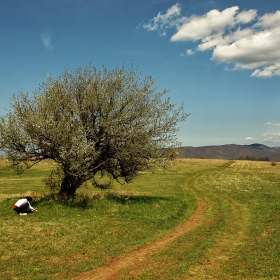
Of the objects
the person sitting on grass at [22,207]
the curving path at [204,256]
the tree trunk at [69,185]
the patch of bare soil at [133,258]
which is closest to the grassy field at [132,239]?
the curving path at [204,256]

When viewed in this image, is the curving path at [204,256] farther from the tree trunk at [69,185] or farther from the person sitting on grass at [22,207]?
the person sitting on grass at [22,207]

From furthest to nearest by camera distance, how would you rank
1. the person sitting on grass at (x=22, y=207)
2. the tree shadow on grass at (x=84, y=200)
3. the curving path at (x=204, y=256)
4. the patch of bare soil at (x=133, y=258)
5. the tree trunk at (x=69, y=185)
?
1. the tree trunk at (x=69, y=185)
2. the tree shadow on grass at (x=84, y=200)
3. the person sitting on grass at (x=22, y=207)
4. the curving path at (x=204, y=256)
5. the patch of bare soil at (x=133, y=258)

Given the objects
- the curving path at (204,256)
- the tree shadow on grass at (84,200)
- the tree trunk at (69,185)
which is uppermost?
the tree trunk at (69,185)

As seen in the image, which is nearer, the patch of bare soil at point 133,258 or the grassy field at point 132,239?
the patch of bare soil at point 133,258

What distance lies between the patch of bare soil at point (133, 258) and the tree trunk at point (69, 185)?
9.79 m

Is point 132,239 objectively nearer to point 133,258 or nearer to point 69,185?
point 133,258

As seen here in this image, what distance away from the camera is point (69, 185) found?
2462 centimetres

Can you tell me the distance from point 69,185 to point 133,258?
13.0 metres

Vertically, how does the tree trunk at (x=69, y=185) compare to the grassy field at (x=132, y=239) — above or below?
above

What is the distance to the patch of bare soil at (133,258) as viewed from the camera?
11.2 m

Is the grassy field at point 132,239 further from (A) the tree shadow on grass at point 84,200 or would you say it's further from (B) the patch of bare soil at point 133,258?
(B) the patch of bare soil at point 133,258

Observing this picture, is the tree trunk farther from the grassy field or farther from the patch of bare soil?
the patch of bare soil

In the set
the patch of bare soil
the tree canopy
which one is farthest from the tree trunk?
the patch of bare soil

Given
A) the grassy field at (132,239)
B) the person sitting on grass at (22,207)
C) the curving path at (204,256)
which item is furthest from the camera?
the person sitting on grass at (22,207)
